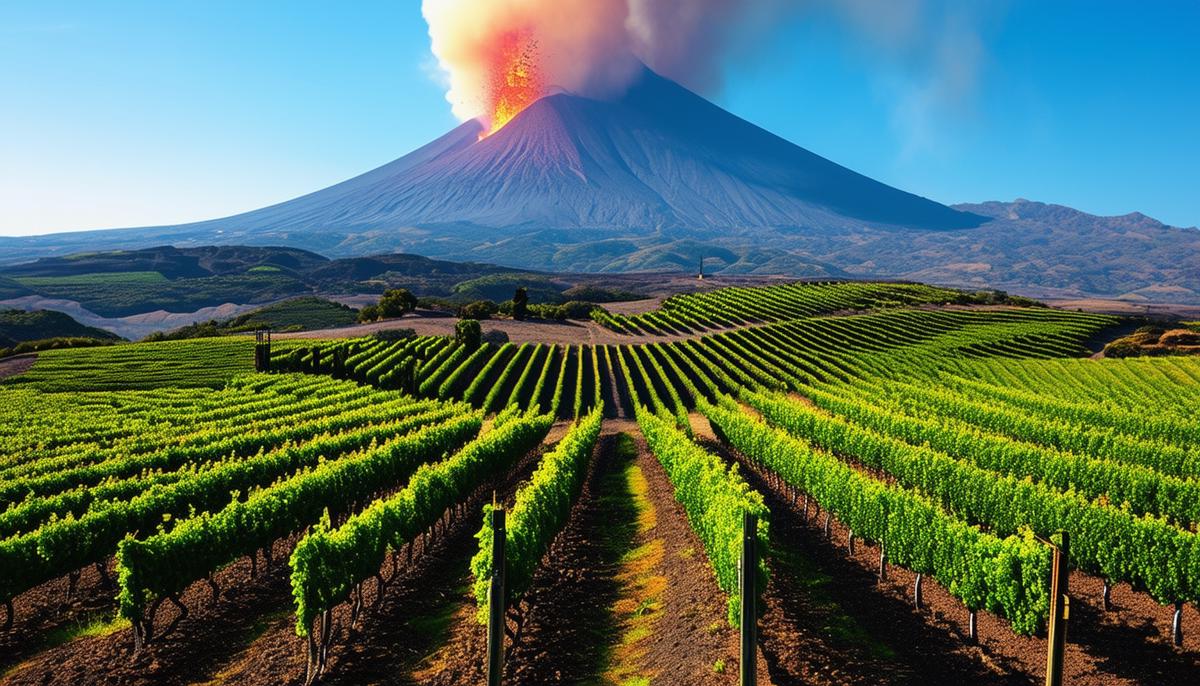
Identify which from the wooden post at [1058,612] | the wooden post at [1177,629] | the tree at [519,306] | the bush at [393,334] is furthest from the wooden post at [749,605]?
the tree at [519,306]

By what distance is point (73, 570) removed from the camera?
24.1 metres

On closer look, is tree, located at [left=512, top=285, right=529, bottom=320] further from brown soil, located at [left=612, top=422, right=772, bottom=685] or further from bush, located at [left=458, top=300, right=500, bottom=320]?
brown soil, located at [left=612, top=422, right=772, bottom=685]

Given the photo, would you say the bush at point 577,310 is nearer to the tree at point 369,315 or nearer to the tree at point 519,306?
the tree at point 519,306

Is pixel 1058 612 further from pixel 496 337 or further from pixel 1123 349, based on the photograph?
pixel 496 337

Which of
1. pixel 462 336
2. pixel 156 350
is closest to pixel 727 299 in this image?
pixel 462 336

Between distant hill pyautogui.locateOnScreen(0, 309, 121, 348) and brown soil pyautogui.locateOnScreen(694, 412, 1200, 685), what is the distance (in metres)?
165

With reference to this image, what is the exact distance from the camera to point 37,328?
524 feet

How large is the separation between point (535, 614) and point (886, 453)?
78.0ft

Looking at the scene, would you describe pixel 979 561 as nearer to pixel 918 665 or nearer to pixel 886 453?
pixel 918 665

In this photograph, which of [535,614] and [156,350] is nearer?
[535,614]

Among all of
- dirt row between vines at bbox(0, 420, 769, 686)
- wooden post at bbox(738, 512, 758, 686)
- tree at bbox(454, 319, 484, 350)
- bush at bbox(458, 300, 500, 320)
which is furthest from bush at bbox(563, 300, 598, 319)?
wooden post at bbox(738, 512, 758, 686)

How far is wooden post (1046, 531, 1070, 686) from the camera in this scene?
1234cm

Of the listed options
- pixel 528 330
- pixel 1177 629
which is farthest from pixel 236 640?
pixel 528 330

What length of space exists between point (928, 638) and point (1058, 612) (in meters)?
9.26
